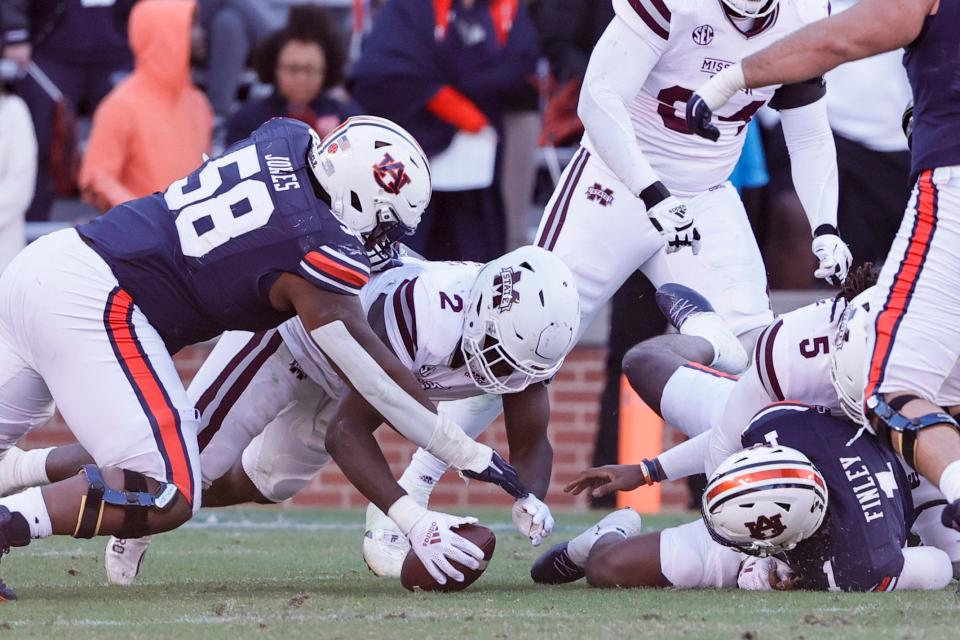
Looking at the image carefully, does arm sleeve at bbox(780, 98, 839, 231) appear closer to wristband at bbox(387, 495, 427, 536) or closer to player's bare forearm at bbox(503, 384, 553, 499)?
player's bare forearm at bbox(503, 384, 553, 499)

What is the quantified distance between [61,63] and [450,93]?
2226 millimetres

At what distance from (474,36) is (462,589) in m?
4.40

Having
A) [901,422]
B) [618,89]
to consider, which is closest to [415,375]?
[618,89]

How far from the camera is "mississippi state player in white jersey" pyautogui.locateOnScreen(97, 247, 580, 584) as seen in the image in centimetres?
515

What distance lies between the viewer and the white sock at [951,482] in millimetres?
4452

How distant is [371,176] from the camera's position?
5078mm

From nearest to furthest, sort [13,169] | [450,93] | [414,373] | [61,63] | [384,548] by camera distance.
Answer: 1. [414,373]
2. [384,548]
3. [13,169]
4. [450,93]
5. [61,63]

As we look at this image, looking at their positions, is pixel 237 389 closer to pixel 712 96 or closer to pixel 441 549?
pixel 441 549

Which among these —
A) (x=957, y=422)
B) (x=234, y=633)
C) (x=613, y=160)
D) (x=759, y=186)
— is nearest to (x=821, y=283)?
(x=759, y=186)

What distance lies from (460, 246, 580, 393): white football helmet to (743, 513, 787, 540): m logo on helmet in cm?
82

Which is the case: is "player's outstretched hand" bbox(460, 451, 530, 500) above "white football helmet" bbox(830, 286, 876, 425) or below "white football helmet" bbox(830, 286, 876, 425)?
below

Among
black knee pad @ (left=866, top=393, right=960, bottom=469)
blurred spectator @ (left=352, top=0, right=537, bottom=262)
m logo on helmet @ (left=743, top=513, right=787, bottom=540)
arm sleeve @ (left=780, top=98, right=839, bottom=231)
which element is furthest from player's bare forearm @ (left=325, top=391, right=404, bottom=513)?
blurred spectator @ (left=352, top=0, right=537, bottom=262)

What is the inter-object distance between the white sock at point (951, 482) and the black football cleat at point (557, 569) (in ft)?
3.98

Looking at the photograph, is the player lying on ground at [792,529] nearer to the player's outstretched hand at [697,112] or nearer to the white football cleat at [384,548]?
the white football cleat at [384,548]
